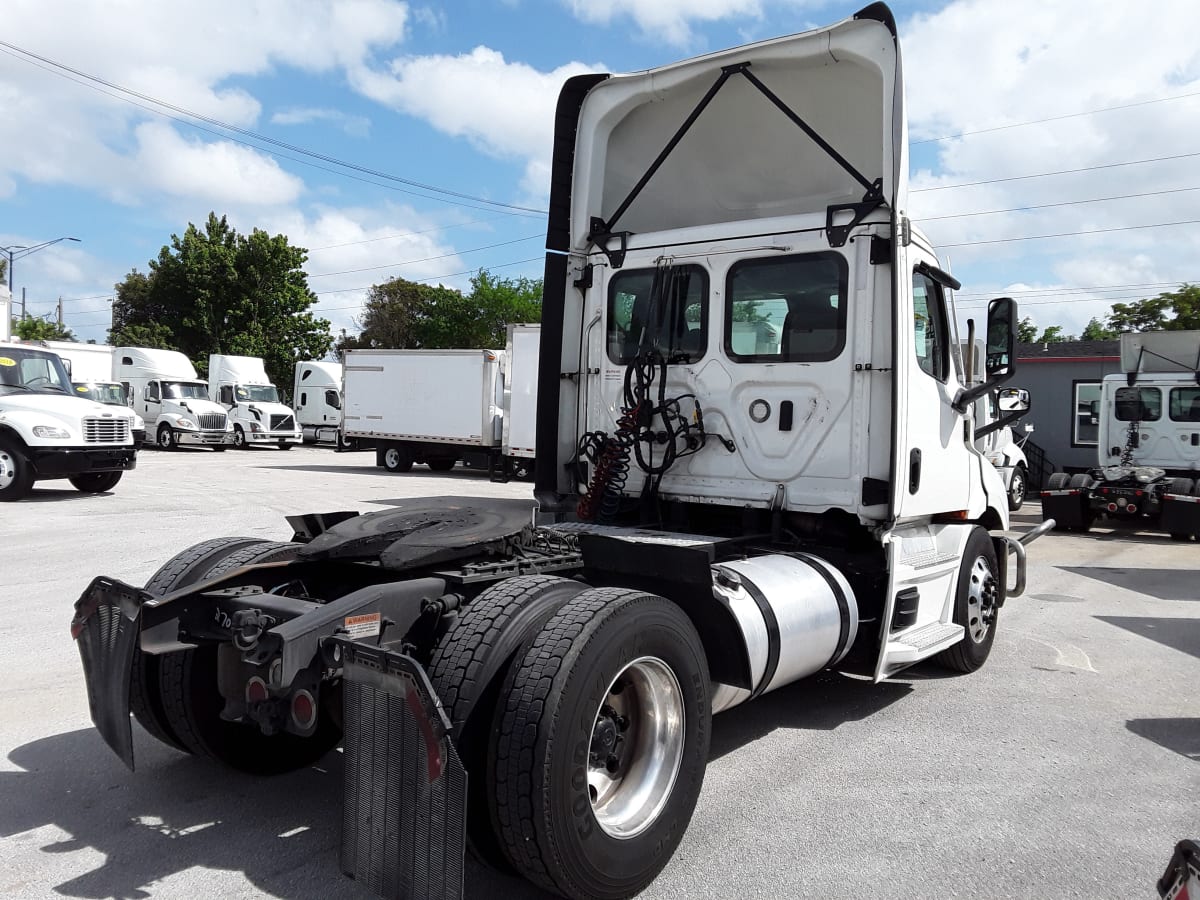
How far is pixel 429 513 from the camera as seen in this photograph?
172 inches

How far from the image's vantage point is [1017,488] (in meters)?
20.6

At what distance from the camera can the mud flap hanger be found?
5.29 m

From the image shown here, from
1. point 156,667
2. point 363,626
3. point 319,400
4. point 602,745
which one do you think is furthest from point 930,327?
point 319,400

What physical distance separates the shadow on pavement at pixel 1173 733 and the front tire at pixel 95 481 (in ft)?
51.9

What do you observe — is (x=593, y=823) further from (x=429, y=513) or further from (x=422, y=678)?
(x=429, y=513)

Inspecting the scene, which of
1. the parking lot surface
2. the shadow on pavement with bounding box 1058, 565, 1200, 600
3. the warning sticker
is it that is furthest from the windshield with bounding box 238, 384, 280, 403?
the warning sticker

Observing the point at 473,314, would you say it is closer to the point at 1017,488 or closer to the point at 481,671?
the point at 1017,488

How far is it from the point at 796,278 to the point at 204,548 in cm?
348

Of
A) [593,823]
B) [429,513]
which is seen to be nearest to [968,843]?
[593,823]

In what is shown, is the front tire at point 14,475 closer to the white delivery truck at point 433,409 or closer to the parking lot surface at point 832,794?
the parking lot surface at point 832,794

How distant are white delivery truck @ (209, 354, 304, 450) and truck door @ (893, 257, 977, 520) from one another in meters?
29.6

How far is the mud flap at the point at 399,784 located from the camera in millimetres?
2738

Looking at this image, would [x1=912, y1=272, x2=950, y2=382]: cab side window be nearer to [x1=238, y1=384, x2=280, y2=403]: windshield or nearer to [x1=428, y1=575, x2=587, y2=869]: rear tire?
[x1=428, y1=575, x2=587, y2=869]: rear tire

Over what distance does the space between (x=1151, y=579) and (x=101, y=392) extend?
18.4m
